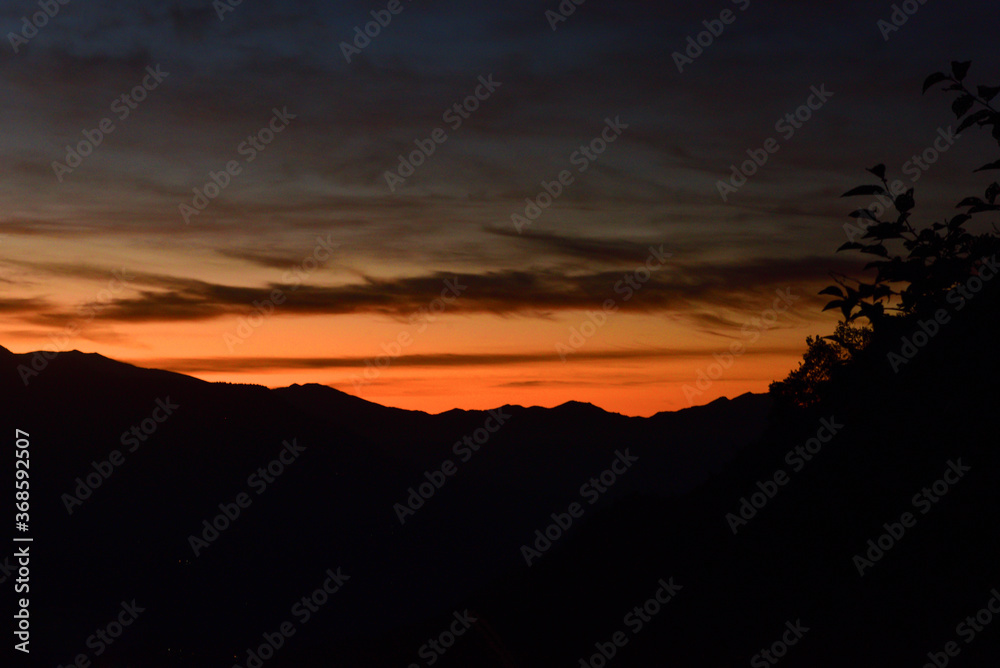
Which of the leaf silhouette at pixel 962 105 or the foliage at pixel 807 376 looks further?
the foliage at pixel 807 376

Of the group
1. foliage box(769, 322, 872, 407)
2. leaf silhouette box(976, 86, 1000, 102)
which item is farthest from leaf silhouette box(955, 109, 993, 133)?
foliage box(769, 322, 872, 407)

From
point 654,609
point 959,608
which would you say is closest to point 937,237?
point 959,608

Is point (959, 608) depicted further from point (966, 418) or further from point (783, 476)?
point (966, 418)

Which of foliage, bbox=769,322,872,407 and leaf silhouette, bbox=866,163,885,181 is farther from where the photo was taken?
foliage, bbox=769,322,872,407

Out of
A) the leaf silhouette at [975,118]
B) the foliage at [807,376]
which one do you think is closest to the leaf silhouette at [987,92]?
the leaf silhouette at [975,118]

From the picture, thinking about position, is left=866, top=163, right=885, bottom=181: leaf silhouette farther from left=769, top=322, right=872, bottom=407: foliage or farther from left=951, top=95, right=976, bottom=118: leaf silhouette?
left=769, top=322, right=872, bottom=407: foliage

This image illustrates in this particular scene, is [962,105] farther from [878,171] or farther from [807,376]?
[807,376]

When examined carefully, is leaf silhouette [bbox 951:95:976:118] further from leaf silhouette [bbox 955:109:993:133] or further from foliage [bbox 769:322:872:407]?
foliage [bbox 769:322:872:407]

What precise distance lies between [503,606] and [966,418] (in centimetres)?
3294

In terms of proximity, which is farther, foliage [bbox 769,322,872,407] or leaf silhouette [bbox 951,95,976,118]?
foliage [bbox 769,322,872,407]

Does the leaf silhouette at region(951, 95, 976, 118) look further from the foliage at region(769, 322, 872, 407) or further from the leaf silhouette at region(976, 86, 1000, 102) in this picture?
the foliage at region(769, 322, 872, 407)

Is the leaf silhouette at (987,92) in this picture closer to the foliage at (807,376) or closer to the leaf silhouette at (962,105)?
the leaf silhouette at (962,105)

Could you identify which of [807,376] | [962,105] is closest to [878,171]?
[962,105]

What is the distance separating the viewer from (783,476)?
48.5 ft
